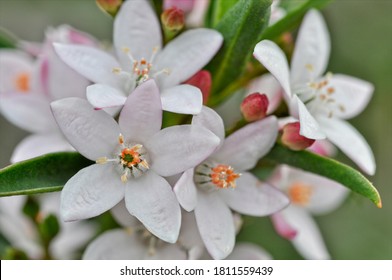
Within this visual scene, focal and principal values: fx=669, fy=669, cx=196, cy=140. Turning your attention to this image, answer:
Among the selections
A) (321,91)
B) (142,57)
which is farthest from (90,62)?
(321,91)

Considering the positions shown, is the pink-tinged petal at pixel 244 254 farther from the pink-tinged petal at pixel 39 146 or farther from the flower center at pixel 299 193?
the pink-tinged petal at pixel 39 146

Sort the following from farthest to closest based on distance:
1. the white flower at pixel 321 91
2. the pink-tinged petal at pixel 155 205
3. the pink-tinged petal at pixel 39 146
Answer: the pink-tinged petal at pixel 39 146
the white flower at pixel 321 91
the pink-tinged petal at pixel 155 205

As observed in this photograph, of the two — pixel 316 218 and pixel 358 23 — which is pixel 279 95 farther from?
pixel 358 23

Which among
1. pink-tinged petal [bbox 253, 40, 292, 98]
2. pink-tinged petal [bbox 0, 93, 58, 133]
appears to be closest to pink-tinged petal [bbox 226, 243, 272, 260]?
pink-tinged petal [bbox 253, 40, 292, 98]

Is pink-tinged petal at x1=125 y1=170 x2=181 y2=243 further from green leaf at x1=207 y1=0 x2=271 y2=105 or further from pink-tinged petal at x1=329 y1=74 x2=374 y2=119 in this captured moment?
pink-tinged petal at x1=329 y1=74 x2=374 y2=119

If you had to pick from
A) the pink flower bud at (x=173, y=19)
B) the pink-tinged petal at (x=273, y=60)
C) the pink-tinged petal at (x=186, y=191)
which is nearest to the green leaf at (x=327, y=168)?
the pink-tinged petal at (x=273, y=60)

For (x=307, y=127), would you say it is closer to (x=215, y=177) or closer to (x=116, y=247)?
(x=215, y=177)
